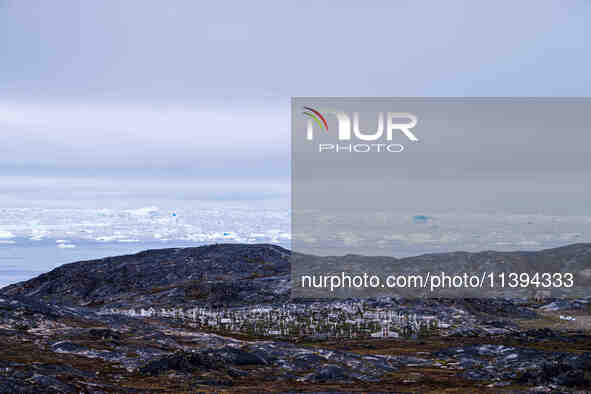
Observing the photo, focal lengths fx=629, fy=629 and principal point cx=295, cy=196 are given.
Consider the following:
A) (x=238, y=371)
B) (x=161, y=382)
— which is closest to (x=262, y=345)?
(x=238, y=371)

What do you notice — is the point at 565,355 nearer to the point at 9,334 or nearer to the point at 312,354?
the point at 312,354

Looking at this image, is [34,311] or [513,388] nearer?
[513,388]

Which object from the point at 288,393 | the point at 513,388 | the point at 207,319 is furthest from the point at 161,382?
the point at 207,319

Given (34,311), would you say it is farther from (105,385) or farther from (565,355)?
(565,355)

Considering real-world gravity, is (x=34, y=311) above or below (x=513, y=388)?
above

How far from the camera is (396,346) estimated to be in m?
150

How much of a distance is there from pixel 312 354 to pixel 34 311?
66116mm

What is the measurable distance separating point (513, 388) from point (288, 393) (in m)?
36.6

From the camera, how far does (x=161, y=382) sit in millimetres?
95438

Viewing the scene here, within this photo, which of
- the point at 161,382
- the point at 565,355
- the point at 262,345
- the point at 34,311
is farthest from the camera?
the point at 34,311

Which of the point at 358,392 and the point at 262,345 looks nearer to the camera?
the point at 358,392

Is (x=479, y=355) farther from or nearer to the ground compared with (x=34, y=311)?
nearer to the ground

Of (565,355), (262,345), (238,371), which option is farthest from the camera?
(262,345)

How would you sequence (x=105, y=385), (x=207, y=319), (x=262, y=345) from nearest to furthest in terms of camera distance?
(x=105, y=385), (x=262, y=345), (x=207, y=319)
